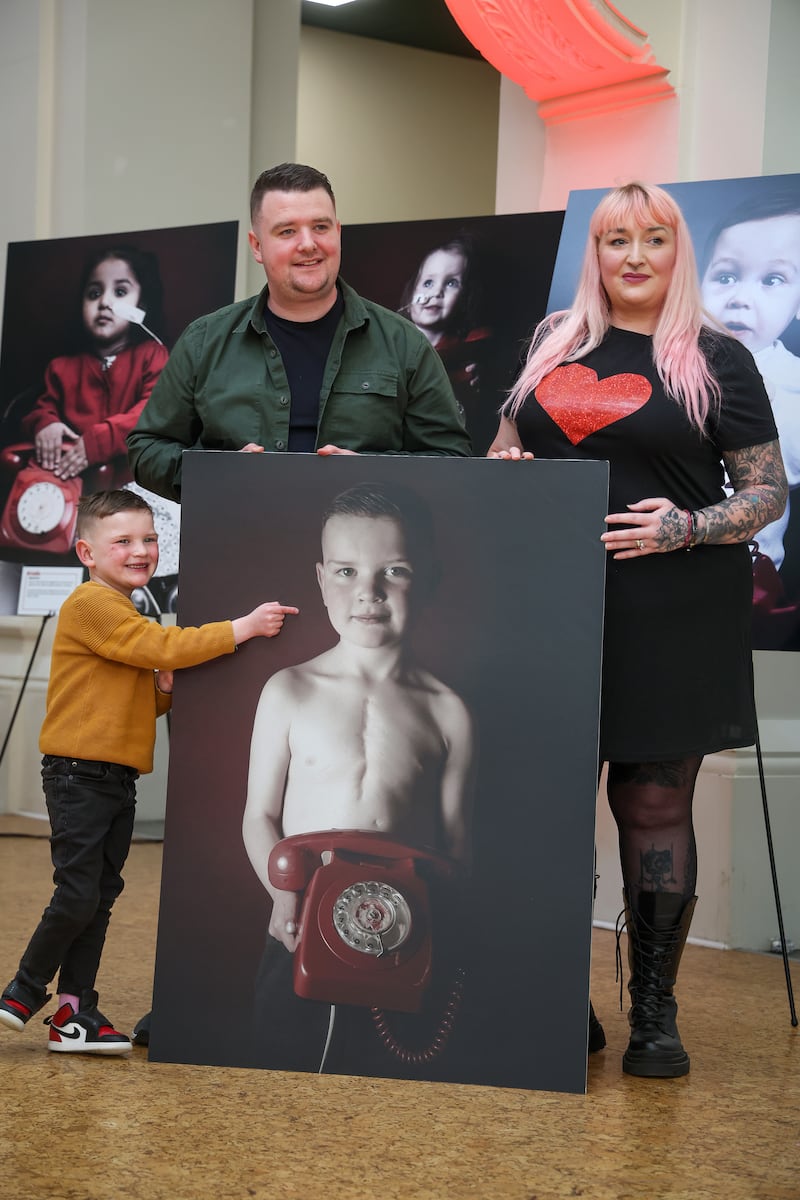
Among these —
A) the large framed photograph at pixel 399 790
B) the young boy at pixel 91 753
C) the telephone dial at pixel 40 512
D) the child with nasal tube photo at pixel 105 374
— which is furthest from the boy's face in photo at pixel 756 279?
the telephone dial at pixel 40 512

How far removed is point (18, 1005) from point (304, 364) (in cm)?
122

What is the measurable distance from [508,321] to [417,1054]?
199 centimetres

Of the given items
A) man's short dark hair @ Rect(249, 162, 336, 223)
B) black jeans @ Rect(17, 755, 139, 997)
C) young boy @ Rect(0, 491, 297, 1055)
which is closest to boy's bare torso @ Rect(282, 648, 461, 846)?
young boy @ Rect(0, 491, 297, 1055)

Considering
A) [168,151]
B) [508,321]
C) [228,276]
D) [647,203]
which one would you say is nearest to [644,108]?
[508,321]

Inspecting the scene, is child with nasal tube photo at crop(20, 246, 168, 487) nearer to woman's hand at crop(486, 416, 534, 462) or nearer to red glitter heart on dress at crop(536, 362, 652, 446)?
woman's hand at crop(486, 416, 534, 462)

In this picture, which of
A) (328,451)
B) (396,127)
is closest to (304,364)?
(328,451)

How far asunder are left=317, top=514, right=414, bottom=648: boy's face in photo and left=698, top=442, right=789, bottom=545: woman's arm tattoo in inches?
20.1

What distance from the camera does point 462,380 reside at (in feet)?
12.2

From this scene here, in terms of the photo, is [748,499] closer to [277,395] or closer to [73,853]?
[277,395]

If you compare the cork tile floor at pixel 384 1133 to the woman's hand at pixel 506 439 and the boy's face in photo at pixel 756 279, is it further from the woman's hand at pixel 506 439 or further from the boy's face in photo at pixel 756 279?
the boy's face in photo at pixel 756 279

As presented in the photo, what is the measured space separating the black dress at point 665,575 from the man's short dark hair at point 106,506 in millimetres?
754

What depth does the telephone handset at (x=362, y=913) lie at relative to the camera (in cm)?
232

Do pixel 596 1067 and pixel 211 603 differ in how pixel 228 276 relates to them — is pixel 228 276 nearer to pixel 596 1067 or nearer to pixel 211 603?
pixel 211 603

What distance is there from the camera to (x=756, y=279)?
3.20 metres
